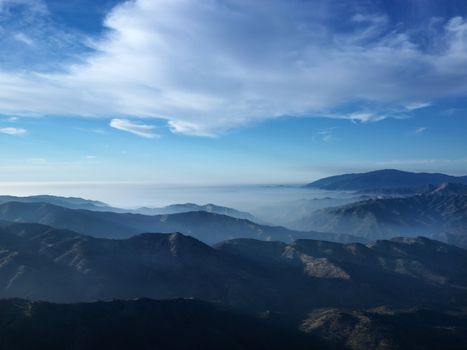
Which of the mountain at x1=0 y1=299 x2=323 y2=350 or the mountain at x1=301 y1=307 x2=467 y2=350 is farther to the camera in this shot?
the mountain at x1=301 y1=307 x2=467 y2=350

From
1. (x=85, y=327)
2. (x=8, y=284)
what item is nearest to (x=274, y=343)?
(x=85, y=327)

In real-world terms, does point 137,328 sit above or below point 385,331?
above

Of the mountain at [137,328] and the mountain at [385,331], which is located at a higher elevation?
the mountain at [137,328]

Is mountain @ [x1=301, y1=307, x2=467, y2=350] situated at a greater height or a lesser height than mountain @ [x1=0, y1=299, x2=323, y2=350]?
lesser

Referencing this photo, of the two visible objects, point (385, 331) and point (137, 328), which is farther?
point (385, 331)
